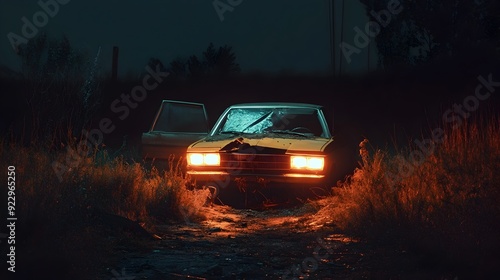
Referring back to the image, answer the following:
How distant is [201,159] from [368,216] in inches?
106

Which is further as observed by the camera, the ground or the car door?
the car door

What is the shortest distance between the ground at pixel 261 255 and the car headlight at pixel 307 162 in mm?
761

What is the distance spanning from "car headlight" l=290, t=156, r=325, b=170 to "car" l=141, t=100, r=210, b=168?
1.82 meters

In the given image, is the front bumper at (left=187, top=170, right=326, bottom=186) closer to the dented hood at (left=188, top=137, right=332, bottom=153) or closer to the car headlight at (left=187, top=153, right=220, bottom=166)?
the car headlight at (left=187, top=153, right=220, bottom=166)

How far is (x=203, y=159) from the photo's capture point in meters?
10.8

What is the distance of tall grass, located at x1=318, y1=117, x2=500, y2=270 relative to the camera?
294 inches

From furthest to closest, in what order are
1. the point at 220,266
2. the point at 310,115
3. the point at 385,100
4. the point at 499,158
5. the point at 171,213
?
the point at 385,100 < the point at 310,115 < the point at 171,213 < the point at 499,158 < the point at 220,266

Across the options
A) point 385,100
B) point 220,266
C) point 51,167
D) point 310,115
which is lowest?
point 220,266

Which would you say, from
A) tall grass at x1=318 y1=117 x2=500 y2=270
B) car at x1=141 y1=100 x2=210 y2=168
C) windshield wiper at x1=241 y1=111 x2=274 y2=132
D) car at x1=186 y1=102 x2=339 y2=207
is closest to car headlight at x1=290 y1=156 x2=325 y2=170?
car at x1=186 y1=102 x2=339 y2=207

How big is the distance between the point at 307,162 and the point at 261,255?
119 inches

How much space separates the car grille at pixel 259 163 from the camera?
10.5 meters

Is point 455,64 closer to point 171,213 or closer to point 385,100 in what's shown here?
point 385,100

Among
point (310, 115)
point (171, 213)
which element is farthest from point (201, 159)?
point (310, 115)

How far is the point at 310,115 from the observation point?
12117 mm
